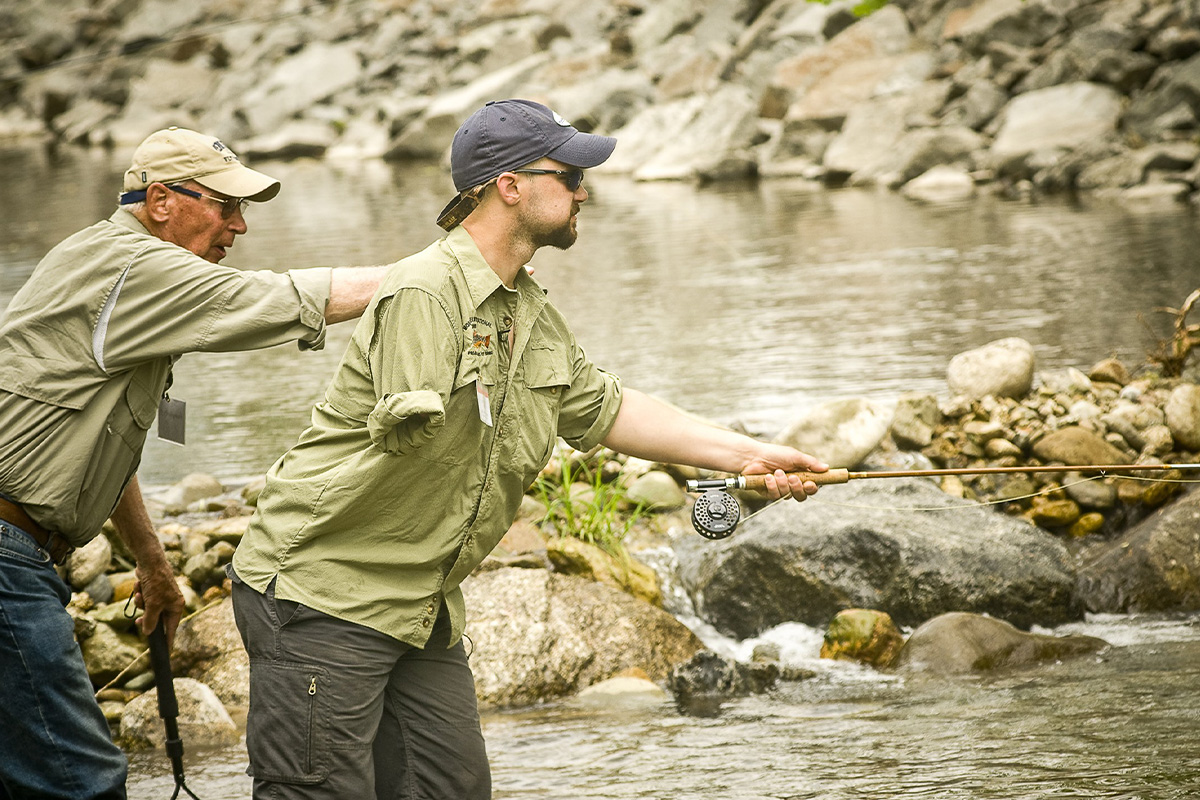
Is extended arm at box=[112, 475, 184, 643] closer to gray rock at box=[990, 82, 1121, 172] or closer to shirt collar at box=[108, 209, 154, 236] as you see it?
shirt collar at box=[108, 209, 154, 236]

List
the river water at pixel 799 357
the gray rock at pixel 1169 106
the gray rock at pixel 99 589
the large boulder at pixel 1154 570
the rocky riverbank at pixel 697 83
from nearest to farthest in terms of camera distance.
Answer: the river water at pixel 799 357 → the gray rock at pixel 99 589 → the large boulder at pixel 1154 570 → the gray rock at pixel 1169 106 → the rocky riverbank at pixel 697 83

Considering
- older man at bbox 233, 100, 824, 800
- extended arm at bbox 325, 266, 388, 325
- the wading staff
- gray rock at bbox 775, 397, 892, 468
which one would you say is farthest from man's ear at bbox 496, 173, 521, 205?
gray rock at bbox 775, 397, 892, 468

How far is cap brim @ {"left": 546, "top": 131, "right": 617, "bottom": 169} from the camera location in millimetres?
3170

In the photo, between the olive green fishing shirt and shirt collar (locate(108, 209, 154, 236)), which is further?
shirt collar (locate(108, 209, 154, 236))

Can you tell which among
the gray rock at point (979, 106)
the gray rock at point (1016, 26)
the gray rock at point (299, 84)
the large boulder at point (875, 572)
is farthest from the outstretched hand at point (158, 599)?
the gray rock at point (299, 84)

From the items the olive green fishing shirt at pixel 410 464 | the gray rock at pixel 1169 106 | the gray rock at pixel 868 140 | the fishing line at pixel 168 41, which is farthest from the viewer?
the fishing line at pixel 168 41

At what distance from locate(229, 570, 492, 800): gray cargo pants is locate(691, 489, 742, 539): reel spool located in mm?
944

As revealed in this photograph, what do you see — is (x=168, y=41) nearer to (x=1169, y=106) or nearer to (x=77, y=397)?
(x=1169, y=106)

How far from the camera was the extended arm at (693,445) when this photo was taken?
11.7 ft

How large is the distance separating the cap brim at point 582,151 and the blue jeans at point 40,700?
1463 mm

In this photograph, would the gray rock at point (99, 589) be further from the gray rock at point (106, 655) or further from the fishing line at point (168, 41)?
the fishing line at point (168, 41)

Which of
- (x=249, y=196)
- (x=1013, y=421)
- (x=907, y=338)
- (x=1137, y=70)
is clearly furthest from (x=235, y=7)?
(x=249, y=196)

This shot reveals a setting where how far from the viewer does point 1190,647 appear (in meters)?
5.62

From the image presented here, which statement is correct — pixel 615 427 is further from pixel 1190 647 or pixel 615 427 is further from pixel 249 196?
pixel 1190 647
